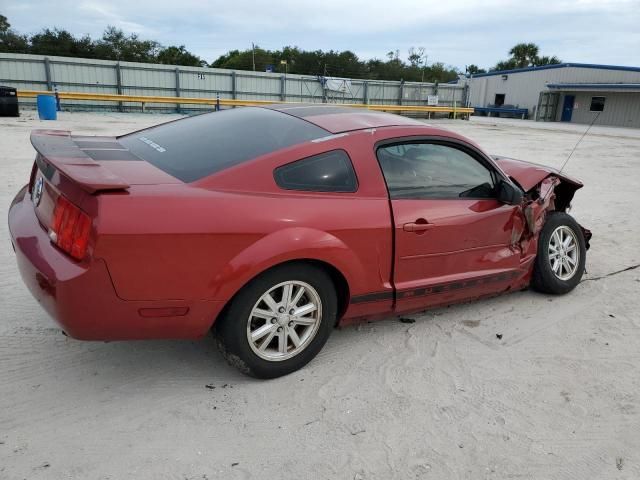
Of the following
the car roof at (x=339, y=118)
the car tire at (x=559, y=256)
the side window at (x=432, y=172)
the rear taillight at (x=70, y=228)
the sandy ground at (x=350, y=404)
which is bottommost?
the sandy ground at (x=350, y=404)

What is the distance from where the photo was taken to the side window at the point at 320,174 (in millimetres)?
2871

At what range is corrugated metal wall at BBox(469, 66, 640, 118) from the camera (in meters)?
39.9

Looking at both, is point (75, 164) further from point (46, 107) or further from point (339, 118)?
point (46, 107)

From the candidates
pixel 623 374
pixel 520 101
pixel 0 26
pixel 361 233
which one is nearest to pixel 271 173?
pixel 361 233

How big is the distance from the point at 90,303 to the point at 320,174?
1.42 meters

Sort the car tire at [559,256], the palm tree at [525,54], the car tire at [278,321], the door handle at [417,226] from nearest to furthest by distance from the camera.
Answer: the car tire at [278,321] → the door handle at [417,226] → the car tire at [559,256] → the palm tree at [525,54]

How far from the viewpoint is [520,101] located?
153 feet

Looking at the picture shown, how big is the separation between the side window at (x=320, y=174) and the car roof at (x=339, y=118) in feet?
0.80

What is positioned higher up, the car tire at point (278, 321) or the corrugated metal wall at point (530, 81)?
the corrugated metal wall at point (530, 81)

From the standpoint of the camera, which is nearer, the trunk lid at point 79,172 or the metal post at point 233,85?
the trunk lid at point 79,172

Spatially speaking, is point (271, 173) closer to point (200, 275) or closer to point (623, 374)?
point (200, 275)

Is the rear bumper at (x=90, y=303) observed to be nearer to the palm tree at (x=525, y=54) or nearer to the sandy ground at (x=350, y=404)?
the sandy ground at (x=350, y=404)

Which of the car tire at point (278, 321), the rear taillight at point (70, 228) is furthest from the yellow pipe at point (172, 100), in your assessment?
the rear taillight at point (70, 228)

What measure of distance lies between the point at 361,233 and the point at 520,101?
4891 centimetres
